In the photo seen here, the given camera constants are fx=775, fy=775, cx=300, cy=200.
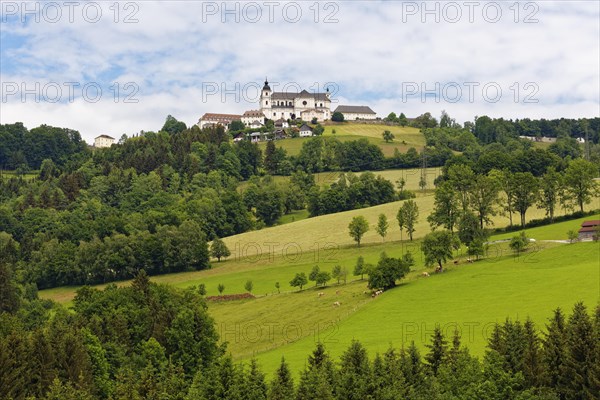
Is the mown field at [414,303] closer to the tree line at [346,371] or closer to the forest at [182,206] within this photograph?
the tree line at [346,371]

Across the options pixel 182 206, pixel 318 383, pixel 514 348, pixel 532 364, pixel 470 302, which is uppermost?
pixel 182 206

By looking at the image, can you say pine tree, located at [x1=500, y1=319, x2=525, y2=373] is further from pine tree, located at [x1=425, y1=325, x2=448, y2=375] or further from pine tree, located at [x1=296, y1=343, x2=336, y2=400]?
pine tree, located at [x1=296, y1=343, x2=336, y2=400]

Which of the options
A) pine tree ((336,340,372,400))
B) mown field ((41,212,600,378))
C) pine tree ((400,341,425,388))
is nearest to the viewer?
pine tree ((336,340,372,400))

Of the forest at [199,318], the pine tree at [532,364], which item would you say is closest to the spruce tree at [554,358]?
the forest at [199,318]

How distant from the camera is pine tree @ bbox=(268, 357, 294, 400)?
4853 centimetres

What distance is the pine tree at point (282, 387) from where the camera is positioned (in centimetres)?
4853

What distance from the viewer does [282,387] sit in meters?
49.2

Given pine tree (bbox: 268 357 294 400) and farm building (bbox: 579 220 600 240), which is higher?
farm building (bbox: 579 220 600 240)

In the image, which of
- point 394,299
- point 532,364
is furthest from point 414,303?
point 532,364

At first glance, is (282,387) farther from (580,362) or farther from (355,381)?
(580,362)

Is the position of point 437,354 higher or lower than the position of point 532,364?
lower

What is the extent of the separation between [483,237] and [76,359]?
61.6 meters

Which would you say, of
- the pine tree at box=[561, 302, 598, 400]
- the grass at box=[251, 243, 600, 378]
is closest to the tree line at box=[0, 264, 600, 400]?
the pine tree at box=[561, 302, 598, 400]

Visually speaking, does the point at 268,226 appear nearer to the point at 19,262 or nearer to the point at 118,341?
the point at 19,262
